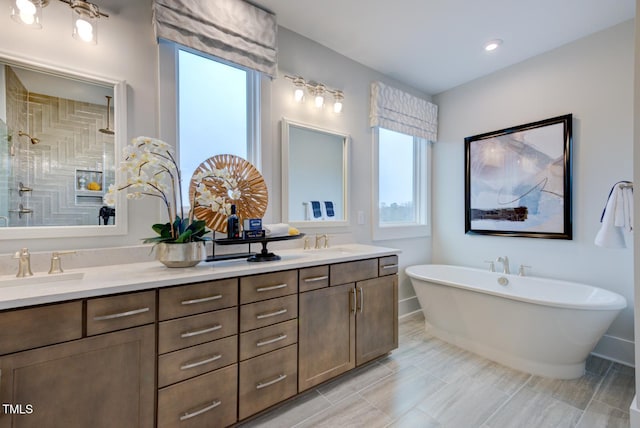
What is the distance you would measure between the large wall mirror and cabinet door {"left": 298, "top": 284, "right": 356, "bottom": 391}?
126cm

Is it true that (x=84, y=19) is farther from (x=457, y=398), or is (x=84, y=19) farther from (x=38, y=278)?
(x=457, y=398)

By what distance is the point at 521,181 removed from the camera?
280cm

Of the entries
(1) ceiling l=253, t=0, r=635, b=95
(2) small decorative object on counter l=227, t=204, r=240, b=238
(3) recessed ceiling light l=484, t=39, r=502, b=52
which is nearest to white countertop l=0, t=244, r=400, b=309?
(2) small decorative object on counter l=227, t=204, r=240, b=238

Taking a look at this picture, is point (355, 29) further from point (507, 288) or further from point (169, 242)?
point (507, 288)

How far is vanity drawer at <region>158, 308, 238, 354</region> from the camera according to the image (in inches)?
50.6

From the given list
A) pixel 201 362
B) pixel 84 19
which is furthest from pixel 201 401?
pixel 84 19

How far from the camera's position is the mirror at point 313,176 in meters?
2.34

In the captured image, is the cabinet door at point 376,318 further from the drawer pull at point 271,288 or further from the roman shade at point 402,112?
the roman shade at point 402,112

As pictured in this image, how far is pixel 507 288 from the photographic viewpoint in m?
2.76

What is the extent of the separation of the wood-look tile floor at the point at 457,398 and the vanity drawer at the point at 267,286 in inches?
29.1

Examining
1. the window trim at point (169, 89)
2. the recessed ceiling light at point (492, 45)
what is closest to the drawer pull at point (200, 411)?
the window trim at point (169, 89)

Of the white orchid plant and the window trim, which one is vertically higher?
the window trim

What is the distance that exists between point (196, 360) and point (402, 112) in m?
2.98

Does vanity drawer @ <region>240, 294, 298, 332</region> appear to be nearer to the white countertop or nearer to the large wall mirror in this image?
the white countertop
